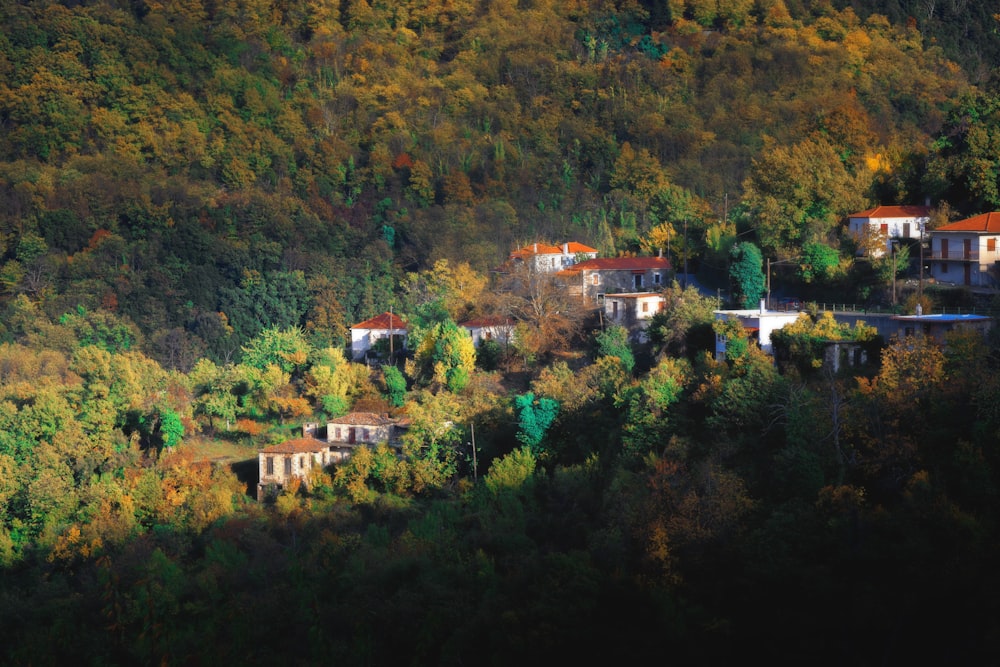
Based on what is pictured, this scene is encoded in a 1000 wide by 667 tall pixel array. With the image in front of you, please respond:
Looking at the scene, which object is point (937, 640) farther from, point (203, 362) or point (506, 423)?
point (203, 362)

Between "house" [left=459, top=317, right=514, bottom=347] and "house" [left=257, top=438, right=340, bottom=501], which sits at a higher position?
"house" [left=459, top=317, right=514, bottom=347]

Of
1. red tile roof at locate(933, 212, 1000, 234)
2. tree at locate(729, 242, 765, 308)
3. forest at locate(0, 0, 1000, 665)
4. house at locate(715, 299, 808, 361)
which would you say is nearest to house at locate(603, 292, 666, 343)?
forest at locate(0, 0, 1000, 665)

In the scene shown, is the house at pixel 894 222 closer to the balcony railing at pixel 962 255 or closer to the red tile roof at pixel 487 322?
the balcony railing at pixel 962 255

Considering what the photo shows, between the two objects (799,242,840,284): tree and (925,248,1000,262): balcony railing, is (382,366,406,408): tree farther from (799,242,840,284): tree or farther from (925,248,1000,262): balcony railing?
(925,248,1000,262): balcony railing

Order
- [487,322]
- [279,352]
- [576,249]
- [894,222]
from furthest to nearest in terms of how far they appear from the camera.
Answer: [576,249], [279,352], [487,322], [894,222]

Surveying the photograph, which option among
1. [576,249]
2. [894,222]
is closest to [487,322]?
[576,249]

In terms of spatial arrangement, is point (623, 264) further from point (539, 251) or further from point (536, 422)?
point (536, 422)
